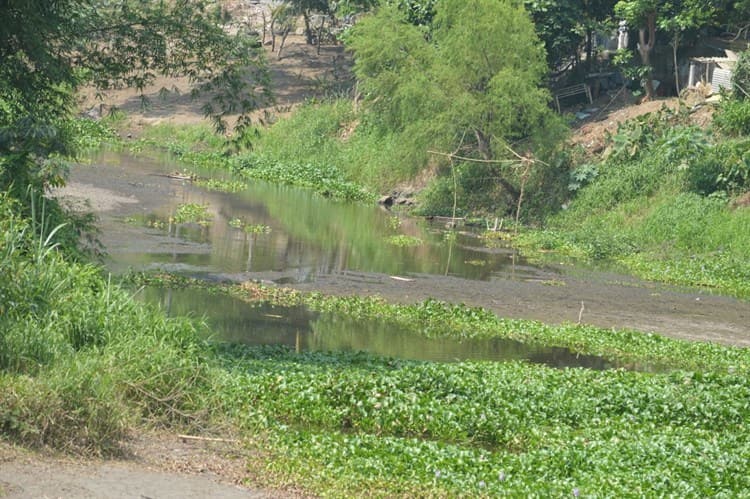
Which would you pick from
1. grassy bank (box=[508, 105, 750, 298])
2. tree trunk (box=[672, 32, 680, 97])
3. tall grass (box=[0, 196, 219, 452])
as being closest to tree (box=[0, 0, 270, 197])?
tall grass (box=[0, 196, 219, 452])

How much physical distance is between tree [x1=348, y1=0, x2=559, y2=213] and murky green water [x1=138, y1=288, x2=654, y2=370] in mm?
17513

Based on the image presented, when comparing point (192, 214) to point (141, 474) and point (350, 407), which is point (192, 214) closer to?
point (350, 407)

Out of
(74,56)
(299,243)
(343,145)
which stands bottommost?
(299,243)

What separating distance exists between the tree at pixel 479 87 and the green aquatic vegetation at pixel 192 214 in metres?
8.87

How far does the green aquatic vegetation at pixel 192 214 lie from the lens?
111 ft

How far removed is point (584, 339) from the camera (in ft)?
67.8

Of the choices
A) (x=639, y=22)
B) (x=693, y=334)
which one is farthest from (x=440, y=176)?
(x=693, y=334)

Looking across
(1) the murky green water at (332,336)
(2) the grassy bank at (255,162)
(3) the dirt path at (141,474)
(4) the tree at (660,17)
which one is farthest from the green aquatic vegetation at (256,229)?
(3) the dirt path at (141,474)

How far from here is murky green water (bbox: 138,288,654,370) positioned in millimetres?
19422

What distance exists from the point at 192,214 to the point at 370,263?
765cm

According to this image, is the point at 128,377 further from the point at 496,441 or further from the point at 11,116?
the point at 11,116

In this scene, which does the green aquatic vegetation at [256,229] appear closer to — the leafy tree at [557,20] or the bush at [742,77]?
the leafy tree at [557,20]

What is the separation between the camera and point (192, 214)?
1367 inches

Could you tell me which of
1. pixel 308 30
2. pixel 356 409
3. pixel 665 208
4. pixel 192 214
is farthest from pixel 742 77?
pixel 308 30
